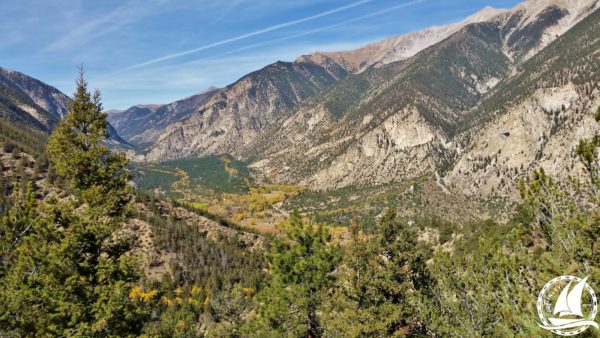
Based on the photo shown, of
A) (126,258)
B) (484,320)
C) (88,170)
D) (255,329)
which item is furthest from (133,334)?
(484,320)

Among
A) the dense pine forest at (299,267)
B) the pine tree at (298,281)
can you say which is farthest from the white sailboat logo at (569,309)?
the pine tree at (298,281)

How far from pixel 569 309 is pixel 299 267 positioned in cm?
1957

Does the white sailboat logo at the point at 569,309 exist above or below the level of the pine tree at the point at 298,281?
above

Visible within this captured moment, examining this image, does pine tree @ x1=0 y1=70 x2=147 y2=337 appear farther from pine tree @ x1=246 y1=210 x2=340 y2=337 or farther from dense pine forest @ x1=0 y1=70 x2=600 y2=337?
pine tree @ x1=246 y1=210 x2=340 y2=337

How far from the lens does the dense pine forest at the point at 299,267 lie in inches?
562

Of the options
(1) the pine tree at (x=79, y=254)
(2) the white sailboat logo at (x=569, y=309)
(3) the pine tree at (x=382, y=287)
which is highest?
(1) the pine tree at (x=79, y=254)

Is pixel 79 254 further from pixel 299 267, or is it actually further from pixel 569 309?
pixel 569 309

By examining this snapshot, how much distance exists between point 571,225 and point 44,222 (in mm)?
20075

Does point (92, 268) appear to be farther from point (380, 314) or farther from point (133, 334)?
point (380, 314)

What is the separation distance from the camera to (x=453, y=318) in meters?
23.2
